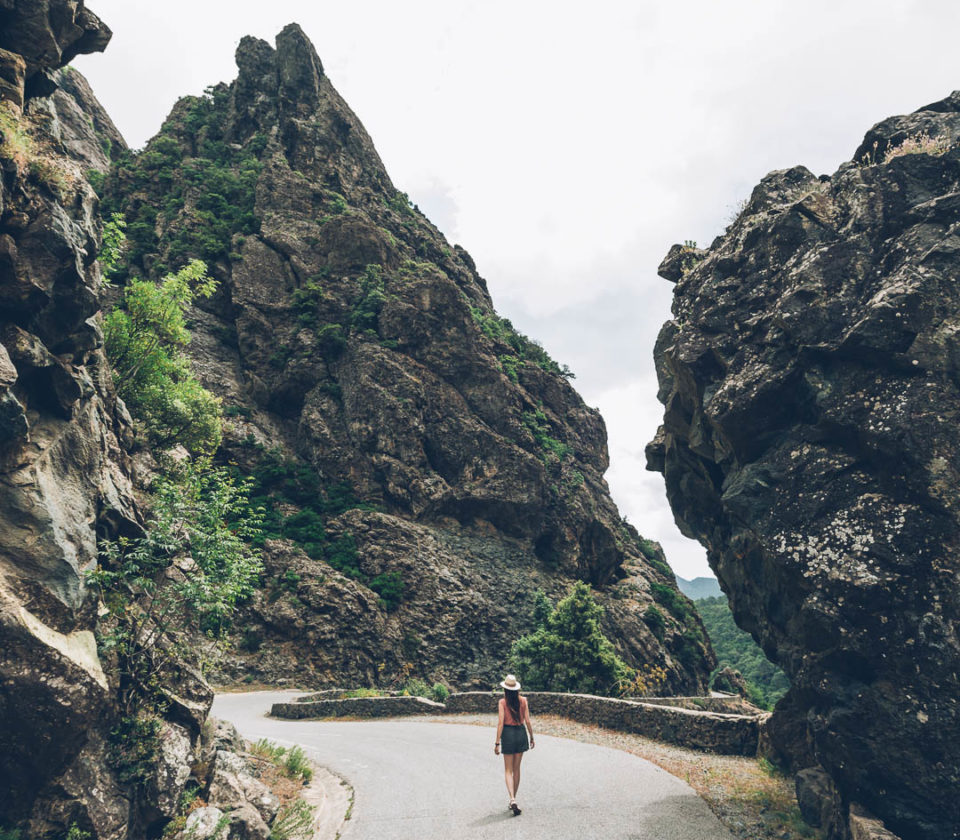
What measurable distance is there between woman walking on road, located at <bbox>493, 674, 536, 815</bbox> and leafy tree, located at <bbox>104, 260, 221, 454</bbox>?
12.1 metres

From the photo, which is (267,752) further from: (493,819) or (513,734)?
(513,734)

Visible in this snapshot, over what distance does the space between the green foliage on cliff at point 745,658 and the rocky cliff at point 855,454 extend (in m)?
50.2

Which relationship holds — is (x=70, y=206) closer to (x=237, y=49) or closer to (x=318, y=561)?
(x=318, y=561)

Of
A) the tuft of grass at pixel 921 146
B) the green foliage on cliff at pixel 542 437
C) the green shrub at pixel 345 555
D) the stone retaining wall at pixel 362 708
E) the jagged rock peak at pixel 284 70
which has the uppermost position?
the jagged rock peak at pixel 284 70

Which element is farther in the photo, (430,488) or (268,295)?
(268,295)

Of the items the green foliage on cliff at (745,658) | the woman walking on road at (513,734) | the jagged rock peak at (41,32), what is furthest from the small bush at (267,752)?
the green foliage on cliff at (745,658)

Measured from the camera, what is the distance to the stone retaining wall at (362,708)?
20484mm

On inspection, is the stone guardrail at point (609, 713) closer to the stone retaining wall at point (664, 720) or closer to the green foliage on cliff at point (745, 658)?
the stone retaining wall at point (664, 720)

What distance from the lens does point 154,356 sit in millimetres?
14445

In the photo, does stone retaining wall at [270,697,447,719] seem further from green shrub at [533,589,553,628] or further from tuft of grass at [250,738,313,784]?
green shrub at [533,589,553,628]

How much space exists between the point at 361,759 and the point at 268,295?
44.4 m

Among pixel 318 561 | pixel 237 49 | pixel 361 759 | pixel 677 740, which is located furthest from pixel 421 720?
pixel 237 49

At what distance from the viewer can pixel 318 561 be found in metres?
34.4

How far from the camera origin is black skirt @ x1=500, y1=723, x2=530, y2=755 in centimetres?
761
